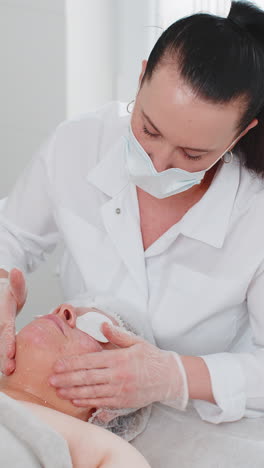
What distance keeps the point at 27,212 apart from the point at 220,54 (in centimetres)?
75

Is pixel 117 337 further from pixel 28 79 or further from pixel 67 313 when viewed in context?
pixel 28 79

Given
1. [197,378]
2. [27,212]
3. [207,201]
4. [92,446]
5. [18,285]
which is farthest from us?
[27,212]

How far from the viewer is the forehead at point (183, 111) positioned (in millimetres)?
1350

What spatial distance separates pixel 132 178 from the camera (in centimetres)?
154

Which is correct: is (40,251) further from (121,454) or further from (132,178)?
(121,454)

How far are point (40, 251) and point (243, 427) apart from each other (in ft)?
2.54

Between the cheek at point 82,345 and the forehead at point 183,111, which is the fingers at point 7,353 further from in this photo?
the forehead at point 183,111

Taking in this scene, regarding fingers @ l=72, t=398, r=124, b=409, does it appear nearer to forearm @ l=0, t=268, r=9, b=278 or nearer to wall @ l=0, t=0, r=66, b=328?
forearm @ l=0, t=268, r=9, b=278

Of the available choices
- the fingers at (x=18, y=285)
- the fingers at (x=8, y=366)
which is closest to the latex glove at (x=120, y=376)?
the fingers at (x=8, y=366)

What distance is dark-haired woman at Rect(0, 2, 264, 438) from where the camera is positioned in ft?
4.44

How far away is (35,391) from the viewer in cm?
140

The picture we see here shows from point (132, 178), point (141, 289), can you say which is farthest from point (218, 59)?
point (141, 289)

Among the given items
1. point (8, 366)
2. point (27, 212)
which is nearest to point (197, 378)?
point (8, 366)

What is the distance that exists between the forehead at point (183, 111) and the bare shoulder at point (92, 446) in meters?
0.63
